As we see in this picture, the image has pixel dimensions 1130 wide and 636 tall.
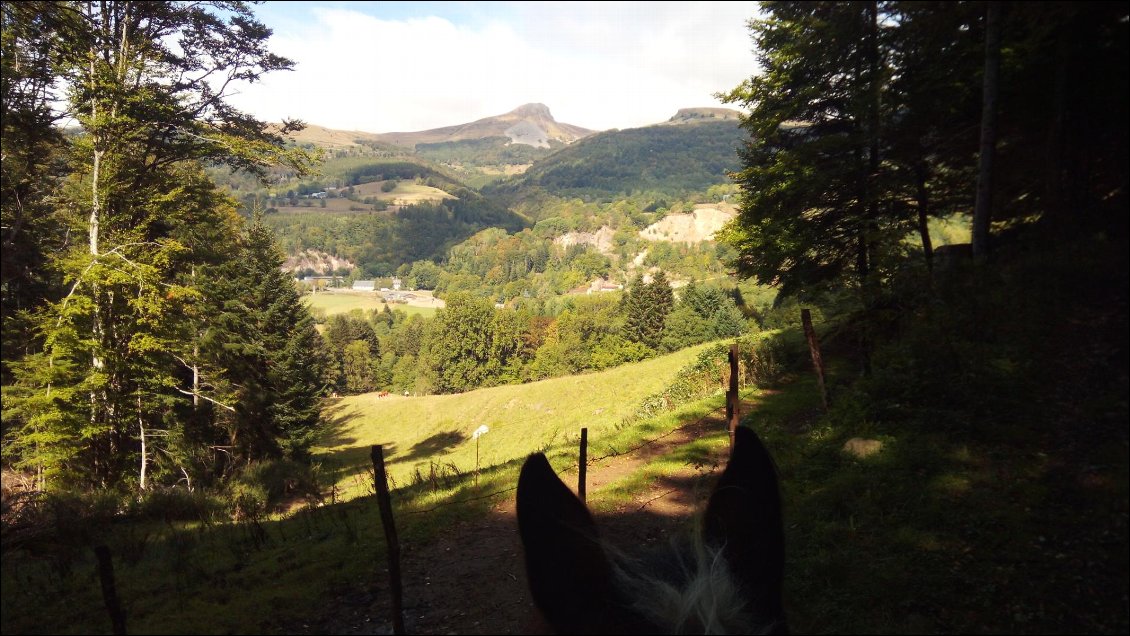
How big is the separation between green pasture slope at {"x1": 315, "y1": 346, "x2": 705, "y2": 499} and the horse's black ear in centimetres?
1615

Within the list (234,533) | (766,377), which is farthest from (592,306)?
(234,533)

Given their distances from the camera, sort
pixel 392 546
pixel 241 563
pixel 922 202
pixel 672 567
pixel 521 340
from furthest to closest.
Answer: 1. pixel 521 340
2. pixel 922 202
3. pixel 241 563
4. pixel 392 546
5. pixel 672 567

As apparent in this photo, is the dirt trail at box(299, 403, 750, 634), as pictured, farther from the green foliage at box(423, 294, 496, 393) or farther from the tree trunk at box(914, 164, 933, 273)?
the green foliage at box(423, 294, 496, 393)

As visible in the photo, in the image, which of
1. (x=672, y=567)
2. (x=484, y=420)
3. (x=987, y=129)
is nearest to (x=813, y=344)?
(x=987, y=129)

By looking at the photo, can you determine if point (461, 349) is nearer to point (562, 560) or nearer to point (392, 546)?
point (392, 546)

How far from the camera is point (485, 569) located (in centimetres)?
702

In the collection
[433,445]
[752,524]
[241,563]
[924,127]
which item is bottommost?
[433,445]

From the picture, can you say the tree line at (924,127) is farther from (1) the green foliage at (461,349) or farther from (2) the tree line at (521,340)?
(1) the green foliage at (461,349)

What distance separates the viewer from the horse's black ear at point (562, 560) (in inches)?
129

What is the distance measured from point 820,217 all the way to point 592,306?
101372 mm

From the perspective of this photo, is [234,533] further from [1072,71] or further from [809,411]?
[1072,71]

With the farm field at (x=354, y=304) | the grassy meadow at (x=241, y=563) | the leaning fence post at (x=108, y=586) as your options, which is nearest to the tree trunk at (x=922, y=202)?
the grassy meadow at (x=241, y=563)

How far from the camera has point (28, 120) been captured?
12336mm

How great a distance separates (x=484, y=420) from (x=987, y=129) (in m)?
38.4
